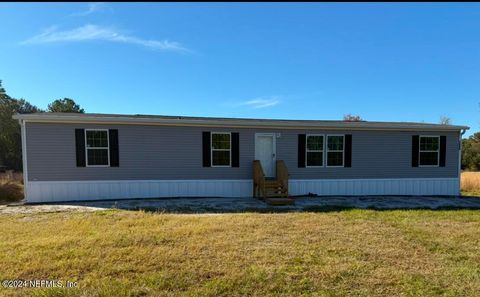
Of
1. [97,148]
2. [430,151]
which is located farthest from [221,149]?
[430,151]

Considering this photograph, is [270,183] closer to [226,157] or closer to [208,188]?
[226,157]

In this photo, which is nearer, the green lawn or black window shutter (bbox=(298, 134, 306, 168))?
the green lawn

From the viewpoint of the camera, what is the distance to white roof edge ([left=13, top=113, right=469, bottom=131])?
363 inches

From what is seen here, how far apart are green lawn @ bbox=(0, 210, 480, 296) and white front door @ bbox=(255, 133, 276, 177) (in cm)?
399

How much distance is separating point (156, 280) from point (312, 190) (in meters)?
8.26

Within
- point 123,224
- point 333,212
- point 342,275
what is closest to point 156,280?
point 342,275

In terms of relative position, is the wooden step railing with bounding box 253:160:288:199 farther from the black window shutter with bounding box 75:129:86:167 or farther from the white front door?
the black window shutter with bounding box 75:129:86:167

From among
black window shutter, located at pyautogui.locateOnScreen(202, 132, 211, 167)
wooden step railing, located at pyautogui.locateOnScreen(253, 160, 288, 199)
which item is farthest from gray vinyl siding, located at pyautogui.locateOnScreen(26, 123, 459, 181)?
wooden step railing, located at pyautogui.locateOnScreen(253, 160, 288, 199)

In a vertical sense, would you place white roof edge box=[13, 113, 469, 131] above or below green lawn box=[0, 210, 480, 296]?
above

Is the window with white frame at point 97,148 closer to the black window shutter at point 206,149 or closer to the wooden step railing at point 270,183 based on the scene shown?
the black window shutter at point 206,149

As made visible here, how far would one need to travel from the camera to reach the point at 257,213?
307 inches

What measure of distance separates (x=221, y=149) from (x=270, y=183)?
202cm

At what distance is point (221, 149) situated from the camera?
1051cm

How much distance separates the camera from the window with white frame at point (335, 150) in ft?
36.3
